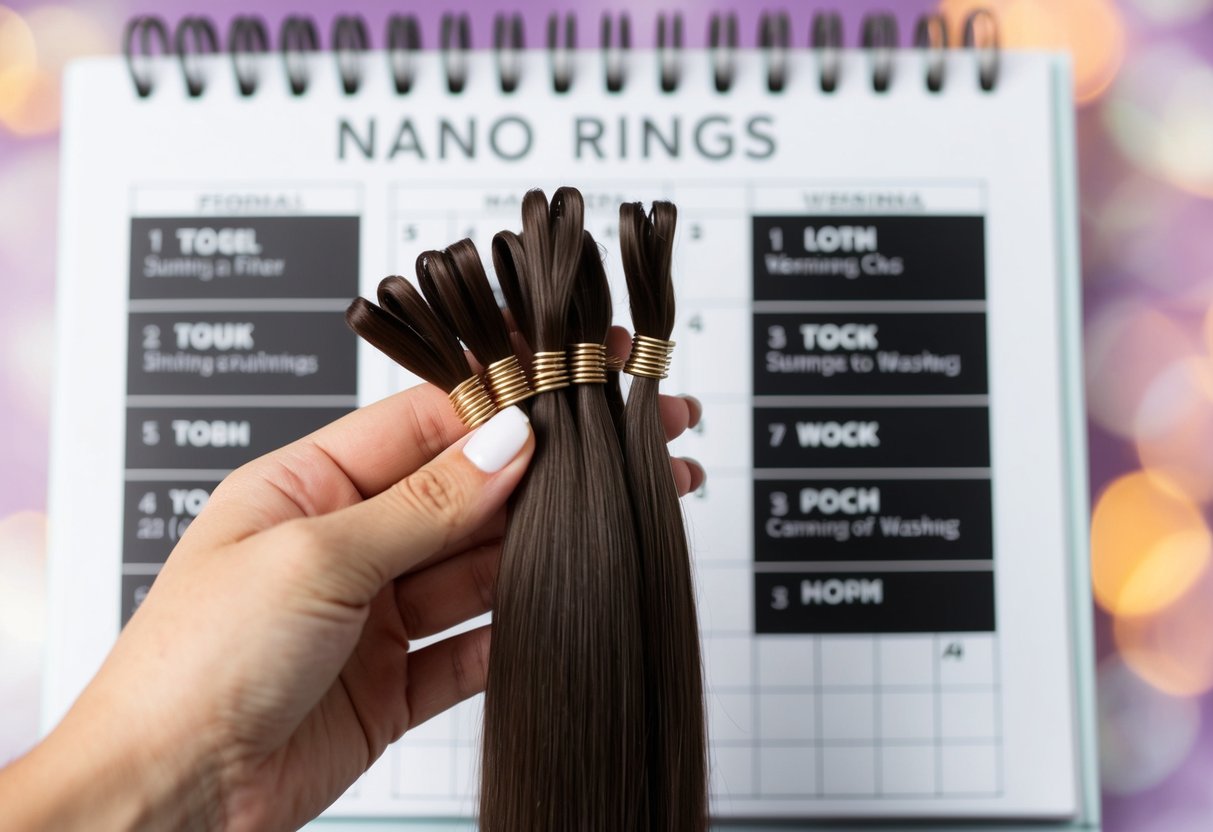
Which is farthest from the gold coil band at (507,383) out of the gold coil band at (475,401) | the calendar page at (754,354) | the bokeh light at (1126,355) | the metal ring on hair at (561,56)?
the bokeh light at (1126,355)

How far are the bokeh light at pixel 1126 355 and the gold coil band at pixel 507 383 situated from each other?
58cm

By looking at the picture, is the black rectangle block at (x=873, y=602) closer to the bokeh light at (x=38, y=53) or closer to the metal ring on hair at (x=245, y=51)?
the metal ring on hair at (x=245, y=51)

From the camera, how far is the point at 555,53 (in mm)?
724

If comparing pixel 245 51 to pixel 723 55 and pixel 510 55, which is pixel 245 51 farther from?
pixel 723 55

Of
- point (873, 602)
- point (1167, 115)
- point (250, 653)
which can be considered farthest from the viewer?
point (1167, 115)

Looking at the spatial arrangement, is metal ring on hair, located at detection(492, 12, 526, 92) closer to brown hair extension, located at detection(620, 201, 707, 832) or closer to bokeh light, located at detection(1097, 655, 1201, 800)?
brown hair extension, located at detection(620, 201, 707, 832)

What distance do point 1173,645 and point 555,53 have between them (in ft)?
2.49

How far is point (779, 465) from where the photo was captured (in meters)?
0.71

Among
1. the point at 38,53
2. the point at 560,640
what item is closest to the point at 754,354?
the point at 560,640

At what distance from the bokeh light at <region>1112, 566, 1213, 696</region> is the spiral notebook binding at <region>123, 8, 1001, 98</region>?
19.5 inches

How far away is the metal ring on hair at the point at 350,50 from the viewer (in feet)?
2.37

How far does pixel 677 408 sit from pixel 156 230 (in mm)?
472

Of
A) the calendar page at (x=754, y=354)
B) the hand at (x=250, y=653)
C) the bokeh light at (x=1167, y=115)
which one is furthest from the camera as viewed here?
the bokeh light at (x=1167, y=115)

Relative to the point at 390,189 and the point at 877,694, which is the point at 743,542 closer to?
→ the point at 877,694
